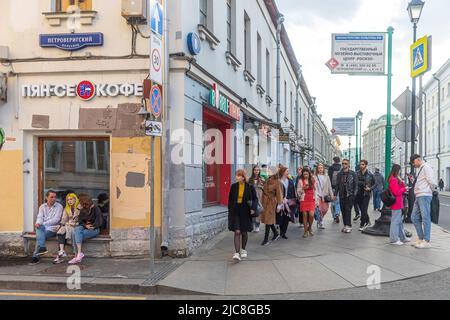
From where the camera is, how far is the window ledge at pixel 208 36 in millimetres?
9269

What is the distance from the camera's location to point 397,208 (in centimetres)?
909

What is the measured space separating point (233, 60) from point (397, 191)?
223 inches

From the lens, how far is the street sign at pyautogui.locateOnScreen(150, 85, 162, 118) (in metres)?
6.55

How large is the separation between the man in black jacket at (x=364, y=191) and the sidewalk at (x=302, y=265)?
1592mm

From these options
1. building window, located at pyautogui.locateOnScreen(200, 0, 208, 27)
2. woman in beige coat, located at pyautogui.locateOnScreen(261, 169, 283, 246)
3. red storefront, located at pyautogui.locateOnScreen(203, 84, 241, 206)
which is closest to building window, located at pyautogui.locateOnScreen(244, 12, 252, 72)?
red storefront, located at pyautogui.locateOnScreen(203, 84, 241, 206)

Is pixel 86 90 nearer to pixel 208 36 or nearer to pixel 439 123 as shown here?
pixel 208 36

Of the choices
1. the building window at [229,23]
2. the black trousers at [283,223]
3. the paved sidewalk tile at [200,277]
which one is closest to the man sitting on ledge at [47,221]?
the paved sidewalk tile at [200,277]

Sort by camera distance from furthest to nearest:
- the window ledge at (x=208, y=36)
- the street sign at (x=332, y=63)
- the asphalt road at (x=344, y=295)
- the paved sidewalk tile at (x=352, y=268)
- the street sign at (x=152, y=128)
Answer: the street sign at (x=332, y=63)
the window ledge at (x=208, y=36)
the paved sidewalk tile at (x=352, y=268)
the street sign at (x=152, y=128)
the asphalt road at (x=344, y=295)

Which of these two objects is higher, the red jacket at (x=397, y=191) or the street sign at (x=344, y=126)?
the street sign at (x=344, y=126)

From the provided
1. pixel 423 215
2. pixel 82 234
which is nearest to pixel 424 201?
pixel 423 215

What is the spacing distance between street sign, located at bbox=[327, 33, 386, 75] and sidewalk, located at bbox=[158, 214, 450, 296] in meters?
4.37

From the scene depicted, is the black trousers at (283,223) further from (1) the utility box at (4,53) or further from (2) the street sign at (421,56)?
(1) the utility box at (4,53)

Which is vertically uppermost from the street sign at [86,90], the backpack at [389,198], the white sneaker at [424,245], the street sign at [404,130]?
the street sign at [86,90]
